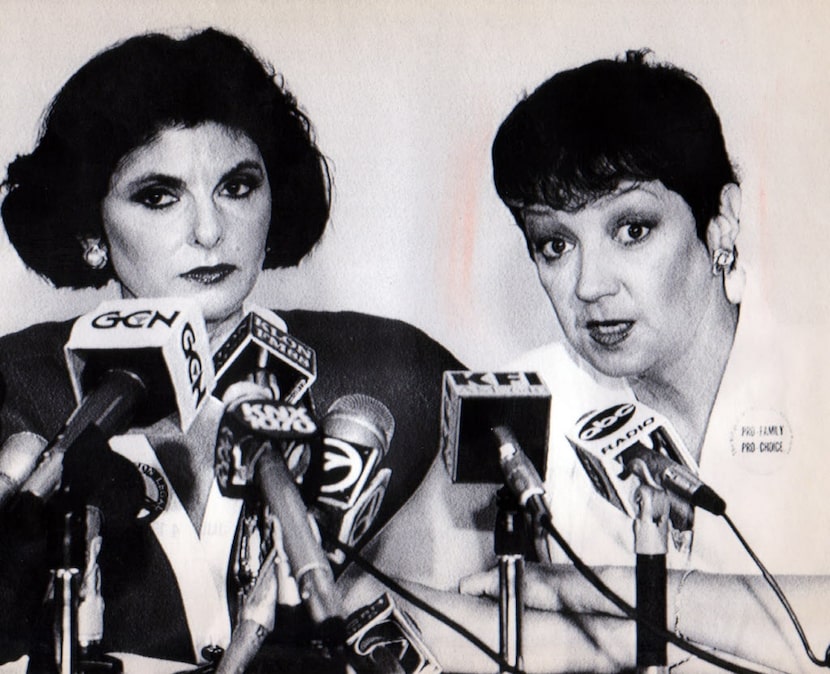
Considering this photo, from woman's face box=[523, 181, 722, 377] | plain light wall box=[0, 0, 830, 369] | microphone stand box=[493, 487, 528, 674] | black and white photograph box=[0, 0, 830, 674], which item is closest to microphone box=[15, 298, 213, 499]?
black and white photograph box=[0, 0, 830, 674]

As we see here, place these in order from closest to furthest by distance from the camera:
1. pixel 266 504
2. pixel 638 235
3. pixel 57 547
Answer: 1. pixel 57 547
2. pixel 266 504
3. pixel 638 235

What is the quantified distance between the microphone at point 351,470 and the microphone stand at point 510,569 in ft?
0.90

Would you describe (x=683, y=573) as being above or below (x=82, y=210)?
below

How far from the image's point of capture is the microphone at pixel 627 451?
1.91 meters

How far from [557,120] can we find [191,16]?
78 centimetres

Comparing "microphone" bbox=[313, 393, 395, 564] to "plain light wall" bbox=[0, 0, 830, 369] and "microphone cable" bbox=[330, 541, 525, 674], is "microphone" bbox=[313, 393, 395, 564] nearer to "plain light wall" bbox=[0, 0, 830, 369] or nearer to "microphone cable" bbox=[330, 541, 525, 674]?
"microphone cable" bbox=[330, 541, 525, 674]

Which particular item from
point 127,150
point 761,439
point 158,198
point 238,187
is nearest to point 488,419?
point 761,439

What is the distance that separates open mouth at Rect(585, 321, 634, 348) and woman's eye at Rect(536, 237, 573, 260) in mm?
152

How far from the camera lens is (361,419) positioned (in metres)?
2.07

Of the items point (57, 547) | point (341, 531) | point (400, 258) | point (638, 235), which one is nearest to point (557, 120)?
point (638, 235)

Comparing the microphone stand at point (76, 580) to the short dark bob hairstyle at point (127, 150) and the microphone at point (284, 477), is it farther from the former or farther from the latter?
the short dark bob hairstyle at point (127, 150)

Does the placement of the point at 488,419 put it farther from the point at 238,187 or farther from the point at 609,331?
the point at 238,187

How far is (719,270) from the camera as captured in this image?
6.98 ft

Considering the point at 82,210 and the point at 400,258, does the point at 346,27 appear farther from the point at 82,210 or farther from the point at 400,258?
the point at 82,210
